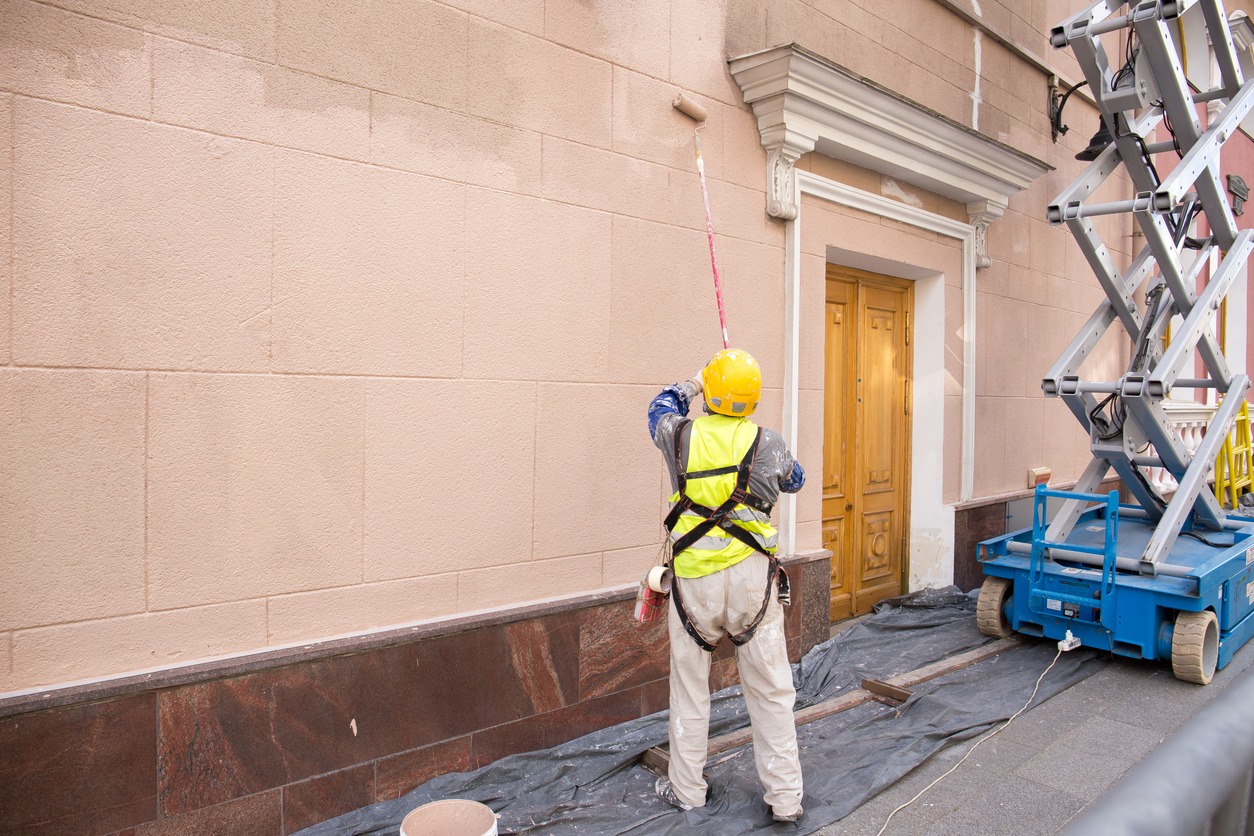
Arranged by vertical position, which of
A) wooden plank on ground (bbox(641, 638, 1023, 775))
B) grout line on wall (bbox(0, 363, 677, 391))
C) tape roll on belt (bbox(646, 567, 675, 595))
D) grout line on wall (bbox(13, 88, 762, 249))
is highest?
grout line on wall (bbox(13, 88, 762, 249))

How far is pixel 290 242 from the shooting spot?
10.5 feet

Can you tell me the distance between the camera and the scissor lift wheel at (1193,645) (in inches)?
185

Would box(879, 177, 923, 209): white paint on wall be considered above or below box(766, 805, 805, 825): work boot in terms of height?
above

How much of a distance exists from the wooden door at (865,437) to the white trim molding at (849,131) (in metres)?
0.92

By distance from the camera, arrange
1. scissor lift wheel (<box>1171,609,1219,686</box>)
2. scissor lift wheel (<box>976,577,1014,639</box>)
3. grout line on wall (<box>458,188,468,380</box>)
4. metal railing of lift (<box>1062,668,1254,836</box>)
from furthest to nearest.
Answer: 1. scissor lift wheel (<box>976,577,1014,639</box>)
2. scissor lift wheel (<box>1171,609,1219,686</box>)
3. grout line on wall (<box>458,188,468,380</box>)
4. metal railing of lift (<box>1062,668,1254,836</box>)

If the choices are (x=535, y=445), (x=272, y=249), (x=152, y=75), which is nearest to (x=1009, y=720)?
(x=535, y=445)

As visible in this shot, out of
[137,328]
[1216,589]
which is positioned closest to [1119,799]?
[137,328]

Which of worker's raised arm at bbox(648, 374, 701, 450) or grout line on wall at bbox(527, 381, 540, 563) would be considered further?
grout line on wall at bbox(527, 381, 540, 563)

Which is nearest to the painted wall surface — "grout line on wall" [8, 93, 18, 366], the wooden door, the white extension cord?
"grout line on wall" [8, 93, 18, 366]

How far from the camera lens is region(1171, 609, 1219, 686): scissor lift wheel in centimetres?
471

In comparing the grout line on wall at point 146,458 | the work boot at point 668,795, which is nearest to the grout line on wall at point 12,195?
the grout line on wall at point 146,458

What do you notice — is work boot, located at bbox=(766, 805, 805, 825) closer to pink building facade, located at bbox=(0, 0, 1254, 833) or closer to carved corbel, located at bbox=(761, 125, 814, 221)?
pink building facade, located at bbox=(0, 0, 1254, 833)

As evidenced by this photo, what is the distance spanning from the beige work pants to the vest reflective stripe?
0.05 metres

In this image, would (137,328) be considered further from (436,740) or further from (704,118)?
(704,118)
